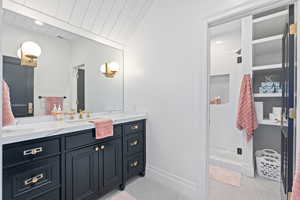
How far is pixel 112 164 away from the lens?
189 centimetres

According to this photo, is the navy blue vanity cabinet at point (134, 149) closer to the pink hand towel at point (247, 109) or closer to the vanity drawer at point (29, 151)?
the vanity drawer at point (29, 151)

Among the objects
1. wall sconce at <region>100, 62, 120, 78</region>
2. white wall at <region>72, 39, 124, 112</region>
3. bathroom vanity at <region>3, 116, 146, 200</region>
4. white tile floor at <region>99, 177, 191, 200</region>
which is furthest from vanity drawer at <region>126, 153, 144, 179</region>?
wall sconce at <region>100, 62, 120, 78</region>

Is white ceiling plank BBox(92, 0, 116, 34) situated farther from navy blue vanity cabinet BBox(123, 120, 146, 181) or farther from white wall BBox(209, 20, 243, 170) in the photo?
white wall BBox(209, 20, 243, 170)

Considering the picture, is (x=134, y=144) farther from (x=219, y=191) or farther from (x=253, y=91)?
(x=253, y=91)

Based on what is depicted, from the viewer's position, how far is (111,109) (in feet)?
8.21

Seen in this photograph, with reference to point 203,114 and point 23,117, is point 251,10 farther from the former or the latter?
point 23,117

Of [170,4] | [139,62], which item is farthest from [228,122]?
[170,4]

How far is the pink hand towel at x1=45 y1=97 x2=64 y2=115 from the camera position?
183 centimetres

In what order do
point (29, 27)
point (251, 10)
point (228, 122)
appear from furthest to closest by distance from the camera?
1. point (228, 122)
2. point (29, 27)
3. point (251, 10)

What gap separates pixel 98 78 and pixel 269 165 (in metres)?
2.81

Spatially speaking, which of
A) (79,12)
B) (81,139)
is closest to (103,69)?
(79,12)

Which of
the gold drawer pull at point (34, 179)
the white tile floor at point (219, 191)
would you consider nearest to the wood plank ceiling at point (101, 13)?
the gold drawer pull at point (34, 179)

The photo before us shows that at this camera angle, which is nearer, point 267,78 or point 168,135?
point 168,135

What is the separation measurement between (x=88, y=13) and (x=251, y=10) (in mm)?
1831
